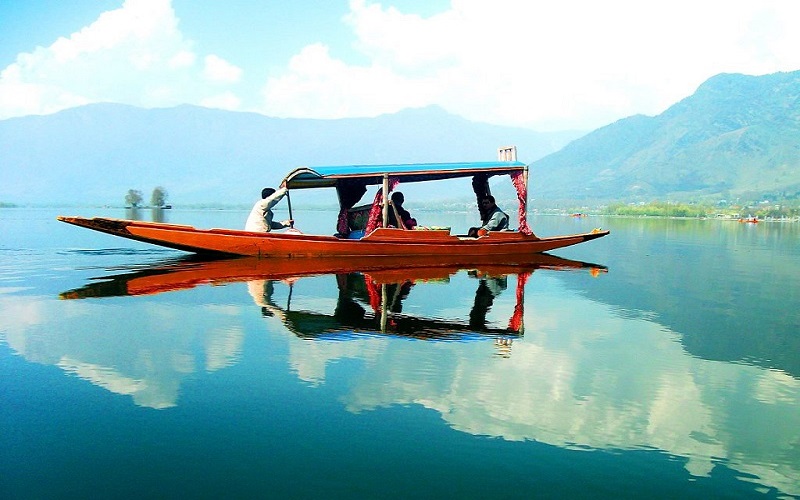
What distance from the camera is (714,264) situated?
952 inches

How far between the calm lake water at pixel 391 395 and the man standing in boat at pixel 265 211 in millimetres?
4655

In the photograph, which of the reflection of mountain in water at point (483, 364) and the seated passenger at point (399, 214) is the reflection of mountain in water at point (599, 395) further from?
the seated passenger at point (399, 214)

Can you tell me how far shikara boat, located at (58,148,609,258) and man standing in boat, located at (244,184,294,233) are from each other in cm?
52

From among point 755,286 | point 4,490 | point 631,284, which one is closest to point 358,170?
point 631,284

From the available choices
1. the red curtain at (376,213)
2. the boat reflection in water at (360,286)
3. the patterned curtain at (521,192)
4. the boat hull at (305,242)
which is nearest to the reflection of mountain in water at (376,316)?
the boat reflection in water at (360,286)

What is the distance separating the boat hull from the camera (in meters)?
17.9

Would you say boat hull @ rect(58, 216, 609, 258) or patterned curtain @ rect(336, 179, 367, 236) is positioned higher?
patterned curtain @ rect(336, 179, 367, 236)

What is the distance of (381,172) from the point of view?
19.5 m

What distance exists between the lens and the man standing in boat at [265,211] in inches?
731

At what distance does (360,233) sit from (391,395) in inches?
546

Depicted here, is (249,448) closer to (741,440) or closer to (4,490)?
(4,490)

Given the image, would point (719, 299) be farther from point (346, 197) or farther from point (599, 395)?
point (346, 197)

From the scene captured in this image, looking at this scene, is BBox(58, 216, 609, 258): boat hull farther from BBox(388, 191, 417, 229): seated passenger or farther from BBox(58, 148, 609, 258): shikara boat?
BBox(388, 191, 417, 229): seated passenger

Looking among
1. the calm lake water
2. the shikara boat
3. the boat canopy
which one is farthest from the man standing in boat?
the calm lake water
